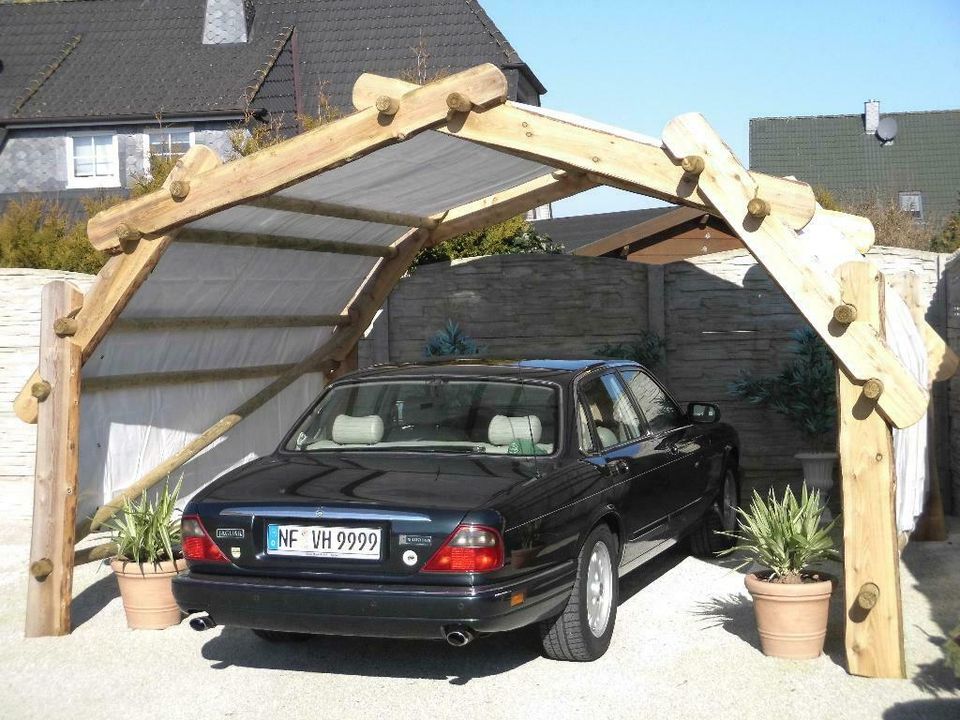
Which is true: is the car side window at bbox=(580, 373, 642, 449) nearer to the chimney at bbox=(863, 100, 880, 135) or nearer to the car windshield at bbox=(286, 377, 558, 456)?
the car windshield at bbox=(286, 377, 558, 456)

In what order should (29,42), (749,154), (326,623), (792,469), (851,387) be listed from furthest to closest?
(749,154)
(29,42)
(792,469)
(851,387)
(326,623)

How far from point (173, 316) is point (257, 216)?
0.93 metres

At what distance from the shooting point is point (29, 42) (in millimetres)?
33844

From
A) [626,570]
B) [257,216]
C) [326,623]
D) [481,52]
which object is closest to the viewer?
[326,623]

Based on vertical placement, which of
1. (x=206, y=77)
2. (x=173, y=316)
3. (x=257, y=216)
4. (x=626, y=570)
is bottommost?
(x=626, y=570)

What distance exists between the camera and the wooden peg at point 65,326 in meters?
7.57

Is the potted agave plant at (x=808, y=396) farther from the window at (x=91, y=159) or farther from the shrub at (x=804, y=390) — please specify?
the window at (x=91, y=159)

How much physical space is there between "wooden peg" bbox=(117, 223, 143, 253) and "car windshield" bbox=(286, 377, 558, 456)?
1552 millimetres

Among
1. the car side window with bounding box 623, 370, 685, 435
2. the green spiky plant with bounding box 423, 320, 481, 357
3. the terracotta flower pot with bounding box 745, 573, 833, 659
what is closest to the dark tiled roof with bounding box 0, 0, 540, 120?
the green spiky plant with bounding box 423, 320, 481, 357

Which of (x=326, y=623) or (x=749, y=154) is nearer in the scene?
(x=326, y=623)

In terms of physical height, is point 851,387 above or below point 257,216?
below

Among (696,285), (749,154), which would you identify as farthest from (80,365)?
(749,154)

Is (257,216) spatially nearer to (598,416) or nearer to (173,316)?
(173,316)

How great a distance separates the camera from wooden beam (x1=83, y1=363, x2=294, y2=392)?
8.38 m
